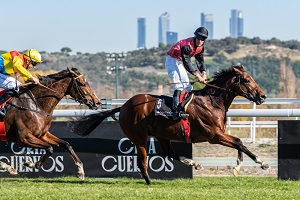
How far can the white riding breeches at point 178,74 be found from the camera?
43.1ft

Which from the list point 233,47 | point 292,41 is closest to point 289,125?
point 233,47

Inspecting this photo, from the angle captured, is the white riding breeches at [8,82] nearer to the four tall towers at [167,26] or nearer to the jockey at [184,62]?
the jockey at [184,62]

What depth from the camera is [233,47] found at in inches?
3066

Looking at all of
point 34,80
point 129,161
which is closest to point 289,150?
point 129,161

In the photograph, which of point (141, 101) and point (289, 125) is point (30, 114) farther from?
point (289, 125)

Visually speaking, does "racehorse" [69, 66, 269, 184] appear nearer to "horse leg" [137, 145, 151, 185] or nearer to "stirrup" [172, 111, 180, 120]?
"horse leg" [137, 145, 151, 185]

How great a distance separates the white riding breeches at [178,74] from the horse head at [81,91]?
1342mm

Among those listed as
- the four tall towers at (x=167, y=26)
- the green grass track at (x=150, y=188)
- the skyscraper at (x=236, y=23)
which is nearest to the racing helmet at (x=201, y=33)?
the green grass track at (x=150, y=188)

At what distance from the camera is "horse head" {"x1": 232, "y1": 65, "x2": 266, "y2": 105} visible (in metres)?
13.0

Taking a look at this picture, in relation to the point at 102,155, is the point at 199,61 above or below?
above

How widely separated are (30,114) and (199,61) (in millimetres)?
2785

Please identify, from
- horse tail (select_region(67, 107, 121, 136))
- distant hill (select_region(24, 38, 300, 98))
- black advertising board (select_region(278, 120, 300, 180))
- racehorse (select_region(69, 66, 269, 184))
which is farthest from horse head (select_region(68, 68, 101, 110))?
distant hill (select_region(24, 38, 300, 98))

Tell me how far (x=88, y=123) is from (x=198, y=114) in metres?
1.99

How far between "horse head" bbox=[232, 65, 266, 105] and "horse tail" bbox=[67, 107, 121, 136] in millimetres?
2042
